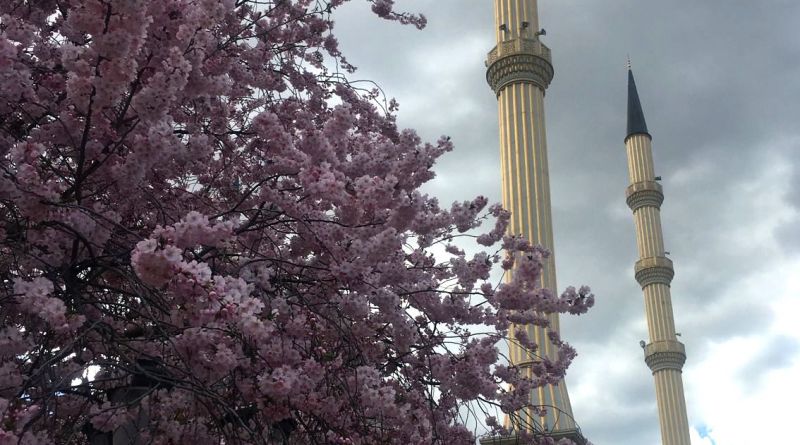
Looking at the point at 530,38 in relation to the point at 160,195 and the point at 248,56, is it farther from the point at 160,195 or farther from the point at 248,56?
the point at 160,195

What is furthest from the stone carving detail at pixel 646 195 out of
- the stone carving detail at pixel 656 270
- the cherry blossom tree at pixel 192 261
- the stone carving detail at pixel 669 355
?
the cherry blossom tree at pixel 192 261

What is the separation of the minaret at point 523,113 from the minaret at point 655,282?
1880 cm

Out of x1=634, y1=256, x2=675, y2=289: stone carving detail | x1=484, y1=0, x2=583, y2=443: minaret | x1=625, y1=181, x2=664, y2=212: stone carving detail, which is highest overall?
x1=625, y1=181, x2=664, y2=212: stone carving detail

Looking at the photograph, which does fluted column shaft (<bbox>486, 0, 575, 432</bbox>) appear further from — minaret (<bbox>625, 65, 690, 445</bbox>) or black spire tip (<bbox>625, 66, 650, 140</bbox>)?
black spire tip (<bbox>625, 66, 650, 140</bbox>)

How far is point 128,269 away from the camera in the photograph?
369 centimetres

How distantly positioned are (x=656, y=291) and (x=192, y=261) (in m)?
32.6

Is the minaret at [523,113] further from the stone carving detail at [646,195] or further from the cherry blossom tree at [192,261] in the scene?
the stone carving detail at [646,195]

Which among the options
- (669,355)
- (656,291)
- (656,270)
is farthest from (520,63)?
(669,355)

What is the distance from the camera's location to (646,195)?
1362 inches

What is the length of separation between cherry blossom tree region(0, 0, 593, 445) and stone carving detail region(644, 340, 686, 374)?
28707 millimetres

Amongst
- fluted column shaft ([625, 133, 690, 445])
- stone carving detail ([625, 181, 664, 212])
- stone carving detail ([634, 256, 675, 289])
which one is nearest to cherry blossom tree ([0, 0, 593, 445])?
fluted column shaft ([625, 133, 690, 445])

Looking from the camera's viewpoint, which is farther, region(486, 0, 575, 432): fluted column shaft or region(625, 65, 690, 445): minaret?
region(625, 65, 690, 445): minaret

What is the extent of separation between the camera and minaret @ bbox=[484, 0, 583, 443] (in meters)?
15.3

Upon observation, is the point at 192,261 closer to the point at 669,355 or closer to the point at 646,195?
the point at 669,355
